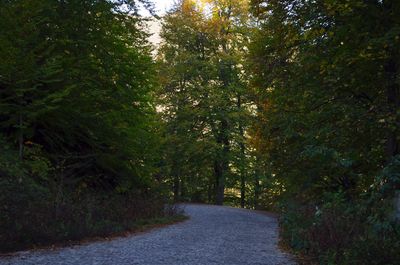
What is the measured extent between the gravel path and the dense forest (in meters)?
0.76

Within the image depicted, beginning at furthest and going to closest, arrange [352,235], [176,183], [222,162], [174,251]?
[176,183], [222,162], [174,251], [352,235]

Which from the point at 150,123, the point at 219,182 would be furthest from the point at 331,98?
the point at 219,182

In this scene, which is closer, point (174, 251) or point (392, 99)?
point (174, 251)

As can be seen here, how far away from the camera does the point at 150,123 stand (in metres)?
18.8

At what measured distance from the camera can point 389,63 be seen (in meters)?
11.7

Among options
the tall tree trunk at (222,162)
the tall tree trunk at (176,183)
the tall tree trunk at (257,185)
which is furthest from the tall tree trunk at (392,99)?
the tall tree trunk at (176,183)

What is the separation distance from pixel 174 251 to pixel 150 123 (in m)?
10.0

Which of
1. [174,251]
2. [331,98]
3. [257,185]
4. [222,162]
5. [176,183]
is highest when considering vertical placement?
[331,98]

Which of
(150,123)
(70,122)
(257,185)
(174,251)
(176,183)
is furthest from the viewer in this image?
(176,183)

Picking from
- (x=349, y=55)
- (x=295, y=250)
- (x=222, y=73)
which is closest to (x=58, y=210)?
(x=295, y=250)

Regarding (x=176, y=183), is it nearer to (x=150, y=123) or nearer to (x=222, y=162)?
(x=222, y=162)

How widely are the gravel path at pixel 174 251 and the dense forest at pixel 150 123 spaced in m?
0.76

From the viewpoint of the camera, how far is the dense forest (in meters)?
8.91

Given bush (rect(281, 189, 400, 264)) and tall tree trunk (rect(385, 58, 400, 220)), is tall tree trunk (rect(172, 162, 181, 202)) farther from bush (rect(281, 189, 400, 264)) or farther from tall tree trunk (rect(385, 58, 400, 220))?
bush (rect(281, 189, 400, 264))
